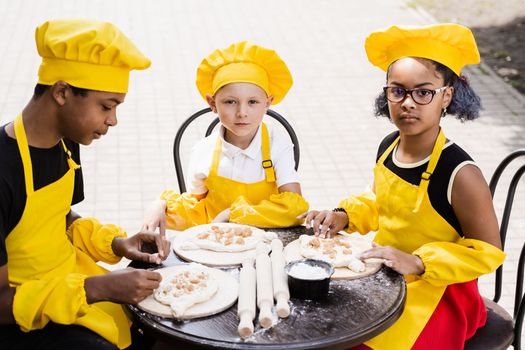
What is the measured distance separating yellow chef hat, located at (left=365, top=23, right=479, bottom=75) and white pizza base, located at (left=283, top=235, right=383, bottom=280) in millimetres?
789

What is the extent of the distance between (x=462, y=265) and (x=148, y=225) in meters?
1.38

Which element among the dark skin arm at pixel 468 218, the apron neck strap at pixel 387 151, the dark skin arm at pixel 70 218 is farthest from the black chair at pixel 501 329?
the dark skin arm at pixel 70 218

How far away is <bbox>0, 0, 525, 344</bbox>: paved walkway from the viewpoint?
6051 mm

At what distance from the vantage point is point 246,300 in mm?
2404

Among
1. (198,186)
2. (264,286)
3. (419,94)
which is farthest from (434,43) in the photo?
(198,186)

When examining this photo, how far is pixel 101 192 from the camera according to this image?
5836 millimetres

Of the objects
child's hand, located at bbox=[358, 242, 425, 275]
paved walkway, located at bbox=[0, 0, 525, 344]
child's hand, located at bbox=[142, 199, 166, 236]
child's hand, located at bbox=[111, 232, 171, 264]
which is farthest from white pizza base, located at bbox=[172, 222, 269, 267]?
paved walkway, located at bbox=[0, 0, 525, 344]

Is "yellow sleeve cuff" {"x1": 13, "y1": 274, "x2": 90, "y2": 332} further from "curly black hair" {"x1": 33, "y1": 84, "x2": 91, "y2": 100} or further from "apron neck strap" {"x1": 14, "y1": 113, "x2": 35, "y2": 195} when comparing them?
"curly black hair" {"x1": 33, "y1": 84, "x2": 91, "y2": 100}

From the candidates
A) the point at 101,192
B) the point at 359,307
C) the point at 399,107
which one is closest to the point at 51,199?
the point at 359,307

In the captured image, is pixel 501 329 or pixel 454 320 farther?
pixel 501 329

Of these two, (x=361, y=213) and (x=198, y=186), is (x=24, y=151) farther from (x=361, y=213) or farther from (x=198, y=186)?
(x=361, y=213)

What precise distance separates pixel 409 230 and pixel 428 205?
6.1 inches

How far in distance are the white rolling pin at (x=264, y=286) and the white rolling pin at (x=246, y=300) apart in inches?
1.0

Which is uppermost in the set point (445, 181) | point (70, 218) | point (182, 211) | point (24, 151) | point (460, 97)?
point (460, 97)
